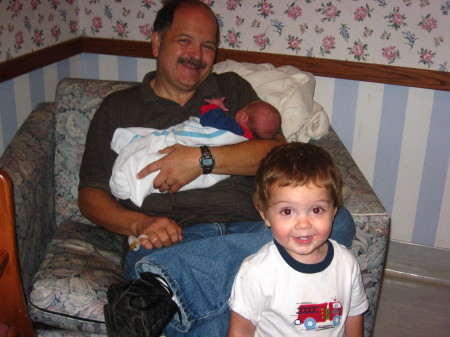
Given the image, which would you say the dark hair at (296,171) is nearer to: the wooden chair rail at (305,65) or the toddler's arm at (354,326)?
the toddler's arm at (354,326)

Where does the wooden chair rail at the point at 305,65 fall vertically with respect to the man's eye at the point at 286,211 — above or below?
above

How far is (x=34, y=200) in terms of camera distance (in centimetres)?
169

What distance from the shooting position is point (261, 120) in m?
1.72

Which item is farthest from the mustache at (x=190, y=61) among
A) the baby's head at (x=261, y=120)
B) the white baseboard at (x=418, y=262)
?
the white baseboard at (x=418, y=262)

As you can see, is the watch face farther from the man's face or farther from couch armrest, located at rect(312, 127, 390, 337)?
couch armrest, located at rect(312, 127, 390, 337)

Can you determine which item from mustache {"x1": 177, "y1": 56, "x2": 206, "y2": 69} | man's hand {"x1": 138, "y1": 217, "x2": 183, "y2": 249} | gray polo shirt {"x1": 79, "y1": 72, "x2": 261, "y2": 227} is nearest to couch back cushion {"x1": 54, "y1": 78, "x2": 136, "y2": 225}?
gray polo shirt {"x1": 79, "y1": 72, "x2": 261, "y2": 227}

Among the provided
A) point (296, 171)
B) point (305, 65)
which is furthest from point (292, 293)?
point (305, 65)

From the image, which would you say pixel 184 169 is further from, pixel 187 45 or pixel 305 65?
pixel 305 65

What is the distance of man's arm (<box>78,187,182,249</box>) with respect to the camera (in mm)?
1493

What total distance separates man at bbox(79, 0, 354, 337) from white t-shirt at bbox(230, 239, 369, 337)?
0.13 meters

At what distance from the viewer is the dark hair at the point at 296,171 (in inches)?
45.6

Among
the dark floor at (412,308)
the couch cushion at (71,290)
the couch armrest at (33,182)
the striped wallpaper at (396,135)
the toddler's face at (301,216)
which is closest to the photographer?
the toddler's face at (301,216)

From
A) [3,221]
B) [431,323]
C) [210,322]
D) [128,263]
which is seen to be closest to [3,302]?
[3,221]

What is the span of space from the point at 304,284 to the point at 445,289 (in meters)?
1.54
